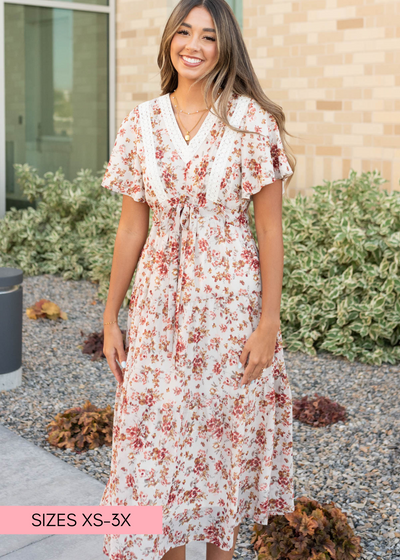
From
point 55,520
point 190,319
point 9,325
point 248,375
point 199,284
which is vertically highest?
point 199,284

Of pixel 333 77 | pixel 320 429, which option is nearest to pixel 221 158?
pixel 320 429

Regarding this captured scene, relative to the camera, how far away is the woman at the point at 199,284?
2.09m

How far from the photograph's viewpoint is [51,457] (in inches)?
141

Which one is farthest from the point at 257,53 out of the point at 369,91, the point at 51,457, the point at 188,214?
the point at 188,214

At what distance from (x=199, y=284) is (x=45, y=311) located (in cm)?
423

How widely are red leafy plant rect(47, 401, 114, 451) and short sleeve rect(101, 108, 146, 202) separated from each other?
72.5 inches

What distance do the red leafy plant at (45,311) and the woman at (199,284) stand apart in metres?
4.03

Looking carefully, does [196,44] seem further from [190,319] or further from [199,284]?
[190,319]

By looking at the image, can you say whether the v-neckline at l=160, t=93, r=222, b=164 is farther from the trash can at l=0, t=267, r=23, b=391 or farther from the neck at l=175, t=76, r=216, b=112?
the trash can at l=0, t=267, r=23, b=391

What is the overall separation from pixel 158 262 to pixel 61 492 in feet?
4.95

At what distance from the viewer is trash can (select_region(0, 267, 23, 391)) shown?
14.2 ft

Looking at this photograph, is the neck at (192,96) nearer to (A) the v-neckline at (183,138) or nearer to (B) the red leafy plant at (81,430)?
(A) the v-neckline at (183,138)

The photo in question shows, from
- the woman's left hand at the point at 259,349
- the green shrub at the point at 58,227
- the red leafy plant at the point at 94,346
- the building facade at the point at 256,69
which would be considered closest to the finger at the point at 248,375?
the woman's left hand at the point at 259,349

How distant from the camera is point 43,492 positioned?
3.21 m
